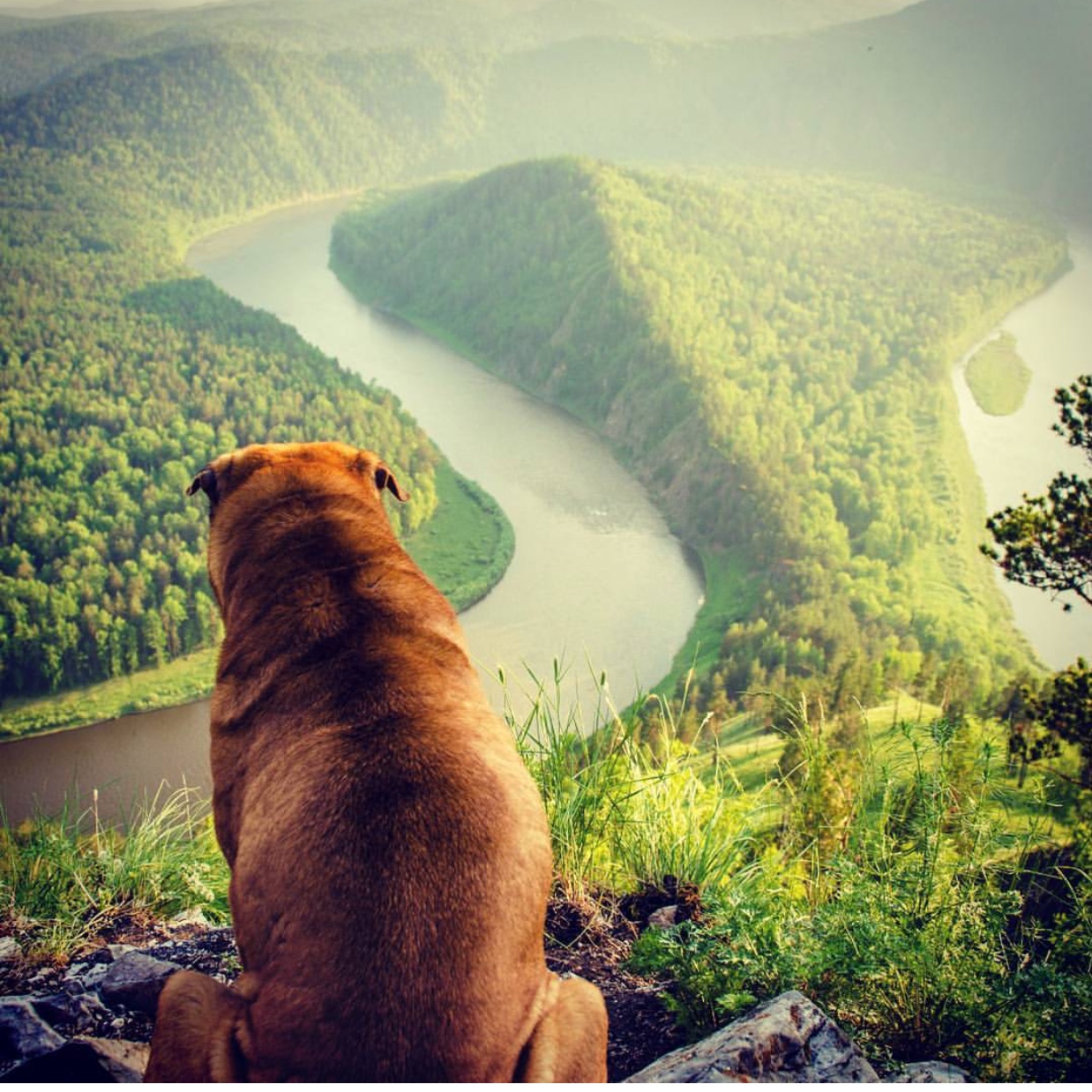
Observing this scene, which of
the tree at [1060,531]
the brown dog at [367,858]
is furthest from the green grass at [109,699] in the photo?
the brown dog at [367,858]

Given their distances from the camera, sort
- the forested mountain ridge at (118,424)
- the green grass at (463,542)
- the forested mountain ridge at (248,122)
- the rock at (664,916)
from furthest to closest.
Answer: the forested mountain ridge at (248,122) < the green grass at (463,542) < the forested mountain ridge at (118,424) < the rock at (664,916)

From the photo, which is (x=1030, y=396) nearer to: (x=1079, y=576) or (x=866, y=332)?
(x=866, y=332)

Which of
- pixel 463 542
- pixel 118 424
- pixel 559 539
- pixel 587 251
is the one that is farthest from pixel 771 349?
pixel 118 424

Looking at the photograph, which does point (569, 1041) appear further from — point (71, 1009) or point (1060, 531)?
point (1060, 531)

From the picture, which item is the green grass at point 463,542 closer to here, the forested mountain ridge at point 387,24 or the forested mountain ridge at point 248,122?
the forested mountain ridge at point 387,24

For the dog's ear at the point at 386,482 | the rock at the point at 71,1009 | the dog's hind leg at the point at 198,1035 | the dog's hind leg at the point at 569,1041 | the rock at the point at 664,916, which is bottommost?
the rock at the point at 664,916

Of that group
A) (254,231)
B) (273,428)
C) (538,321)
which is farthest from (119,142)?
(273,428)
